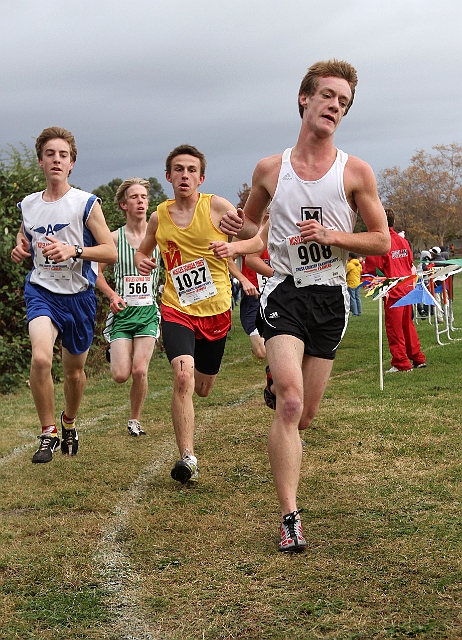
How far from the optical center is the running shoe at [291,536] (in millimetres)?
3934

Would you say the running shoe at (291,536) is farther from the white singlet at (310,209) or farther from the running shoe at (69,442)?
the running shoe at (69,442)

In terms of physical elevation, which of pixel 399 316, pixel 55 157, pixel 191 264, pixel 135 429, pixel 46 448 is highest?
pixel 55 157

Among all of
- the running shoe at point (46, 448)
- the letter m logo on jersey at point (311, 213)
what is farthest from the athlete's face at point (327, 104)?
the running shoe at point (46, 448)

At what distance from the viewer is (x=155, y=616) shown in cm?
329

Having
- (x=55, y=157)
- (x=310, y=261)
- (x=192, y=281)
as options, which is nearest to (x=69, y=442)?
(x=192, y=281)

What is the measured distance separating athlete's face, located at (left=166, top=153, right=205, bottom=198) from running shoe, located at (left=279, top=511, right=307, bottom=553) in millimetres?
2819

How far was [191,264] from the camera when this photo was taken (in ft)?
19.6

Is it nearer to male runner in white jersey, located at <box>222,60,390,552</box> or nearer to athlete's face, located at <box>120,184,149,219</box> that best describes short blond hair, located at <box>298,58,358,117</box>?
male runner in white jersey, located at <box>222,60,390,552</box>

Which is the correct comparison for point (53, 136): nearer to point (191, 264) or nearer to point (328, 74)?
point (191, 264)

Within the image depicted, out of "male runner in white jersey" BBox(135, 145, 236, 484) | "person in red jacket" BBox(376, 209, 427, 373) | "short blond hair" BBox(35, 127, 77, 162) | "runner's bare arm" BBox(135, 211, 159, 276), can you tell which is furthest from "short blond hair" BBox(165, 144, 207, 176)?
"person in red jacket" BBox(376, 209, 427, 373)

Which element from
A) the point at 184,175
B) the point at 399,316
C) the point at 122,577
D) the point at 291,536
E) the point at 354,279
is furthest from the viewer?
the point at 354,279

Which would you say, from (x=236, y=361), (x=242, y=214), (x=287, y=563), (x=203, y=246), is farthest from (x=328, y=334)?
(x=236, y=361)

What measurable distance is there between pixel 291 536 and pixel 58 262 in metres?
2.88

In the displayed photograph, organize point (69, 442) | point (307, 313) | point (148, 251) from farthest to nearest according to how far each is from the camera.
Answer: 1. point (69, 442)
2. point (148, 251)
3. point (307, 313)
